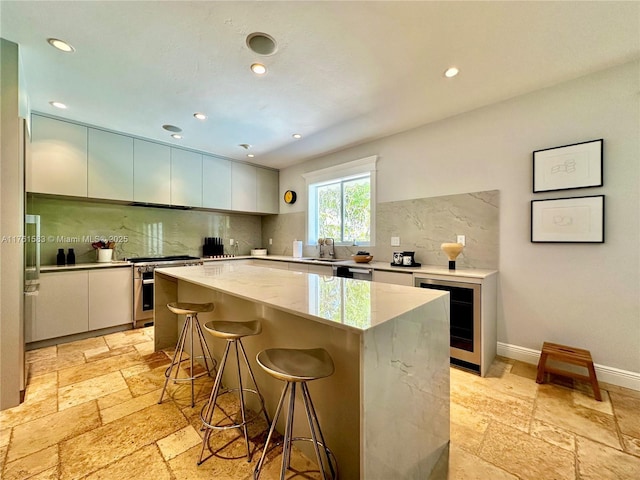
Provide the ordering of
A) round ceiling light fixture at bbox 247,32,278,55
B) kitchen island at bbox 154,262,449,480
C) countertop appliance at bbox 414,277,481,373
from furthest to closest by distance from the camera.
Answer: countertop appliance at bbox 414,277,481,373, round ceiling light fixture at bbox 247,32,278,55, kitchen island at bbox 154,262,449,480

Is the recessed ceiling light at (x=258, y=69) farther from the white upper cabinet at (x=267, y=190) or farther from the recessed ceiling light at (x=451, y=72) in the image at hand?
the white upper cabinet at (x=267, y=190)

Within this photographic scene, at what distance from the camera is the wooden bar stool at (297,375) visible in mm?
1072

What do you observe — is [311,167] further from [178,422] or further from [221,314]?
[178,422]

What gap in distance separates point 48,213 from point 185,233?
1600mm

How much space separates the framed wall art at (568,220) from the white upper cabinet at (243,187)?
401cm

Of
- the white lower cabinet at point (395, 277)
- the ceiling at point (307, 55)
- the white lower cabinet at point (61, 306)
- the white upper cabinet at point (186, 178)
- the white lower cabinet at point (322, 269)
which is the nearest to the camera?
the ceiling at point (307, 55)

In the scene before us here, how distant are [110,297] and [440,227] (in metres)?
4.01

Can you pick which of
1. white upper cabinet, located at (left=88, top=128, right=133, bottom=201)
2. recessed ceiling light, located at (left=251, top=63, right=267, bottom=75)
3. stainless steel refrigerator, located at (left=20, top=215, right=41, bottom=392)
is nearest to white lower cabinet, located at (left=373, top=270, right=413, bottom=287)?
recessed ceiling light, located at (left=251, top=63, right=267, bottom=75)

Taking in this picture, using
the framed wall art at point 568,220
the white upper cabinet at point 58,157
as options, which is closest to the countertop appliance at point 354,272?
the framed wall art at point 568,220

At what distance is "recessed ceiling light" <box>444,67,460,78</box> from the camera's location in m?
2.09

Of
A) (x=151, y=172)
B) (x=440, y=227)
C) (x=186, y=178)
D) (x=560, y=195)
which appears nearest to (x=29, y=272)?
(x=151, y=172)

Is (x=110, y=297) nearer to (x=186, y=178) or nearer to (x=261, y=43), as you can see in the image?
(x=186, y=178)

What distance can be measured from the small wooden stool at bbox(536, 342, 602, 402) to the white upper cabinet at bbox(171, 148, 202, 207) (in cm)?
448

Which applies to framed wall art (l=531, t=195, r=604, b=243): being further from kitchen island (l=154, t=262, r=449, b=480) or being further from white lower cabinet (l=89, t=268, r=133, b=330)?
white lower cabinet (l=89, t=268, r=133, b=330)
